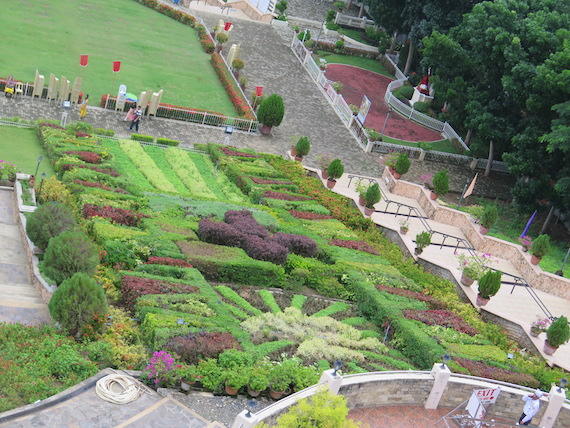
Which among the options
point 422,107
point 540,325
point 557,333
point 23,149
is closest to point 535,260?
point 540,325

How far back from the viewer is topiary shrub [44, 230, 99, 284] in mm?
24219

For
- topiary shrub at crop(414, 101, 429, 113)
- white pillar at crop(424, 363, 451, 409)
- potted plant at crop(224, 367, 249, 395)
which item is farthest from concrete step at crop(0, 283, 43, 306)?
topiary shrub at crop(414, 101, 429, 113)

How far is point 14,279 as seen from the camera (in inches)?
1019

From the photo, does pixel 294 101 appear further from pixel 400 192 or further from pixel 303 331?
pixel 303 331

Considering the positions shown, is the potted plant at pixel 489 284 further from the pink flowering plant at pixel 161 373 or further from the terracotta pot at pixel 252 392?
the pink flowering plant at pixel 161 373

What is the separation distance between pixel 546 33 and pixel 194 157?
56.6 ft

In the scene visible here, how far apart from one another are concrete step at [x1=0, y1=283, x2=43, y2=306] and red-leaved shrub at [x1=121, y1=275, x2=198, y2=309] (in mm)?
2393

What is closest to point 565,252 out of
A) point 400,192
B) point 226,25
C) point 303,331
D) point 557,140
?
point 557,140

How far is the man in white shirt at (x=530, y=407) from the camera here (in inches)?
906

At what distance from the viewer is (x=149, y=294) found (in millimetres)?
24781

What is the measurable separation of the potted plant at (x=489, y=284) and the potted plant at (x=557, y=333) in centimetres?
283

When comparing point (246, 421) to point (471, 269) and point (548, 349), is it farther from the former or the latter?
point (471, 269)

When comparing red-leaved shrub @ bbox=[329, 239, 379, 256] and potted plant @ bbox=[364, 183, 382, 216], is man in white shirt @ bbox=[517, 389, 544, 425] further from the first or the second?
potted plant @ bbox=[364, 183, 382, 216]

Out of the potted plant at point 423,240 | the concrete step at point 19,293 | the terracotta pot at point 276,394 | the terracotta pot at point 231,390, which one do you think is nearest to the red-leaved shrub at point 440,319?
the potted plant at point 423,240
